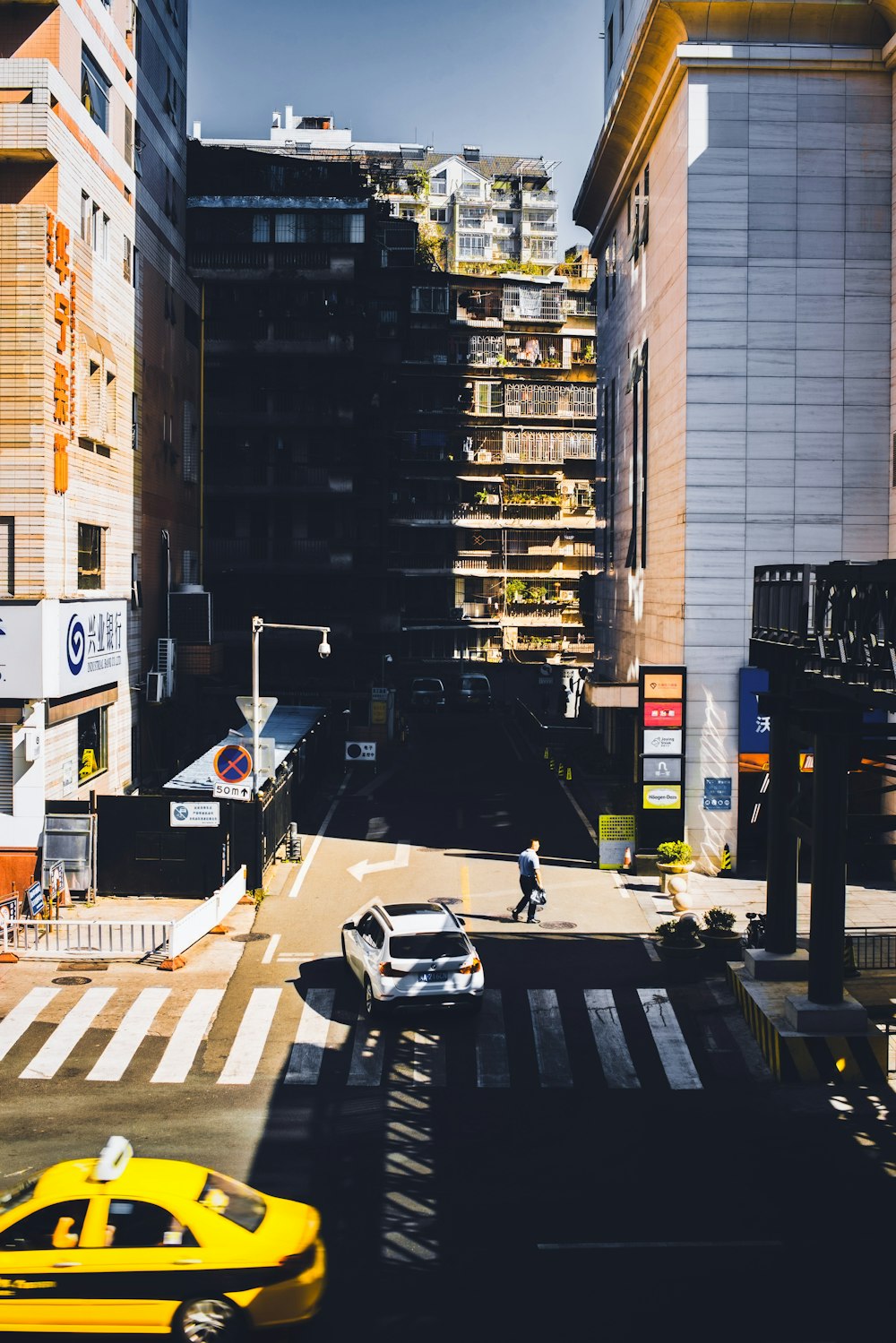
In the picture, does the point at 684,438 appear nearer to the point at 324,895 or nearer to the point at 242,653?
the point at 324,895

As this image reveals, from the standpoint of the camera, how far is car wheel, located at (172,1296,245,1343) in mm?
11484

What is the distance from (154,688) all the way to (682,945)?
71.9ft

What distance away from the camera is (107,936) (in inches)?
1059

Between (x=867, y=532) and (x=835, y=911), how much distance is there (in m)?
16.8

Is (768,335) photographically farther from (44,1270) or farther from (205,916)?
(44,1270)

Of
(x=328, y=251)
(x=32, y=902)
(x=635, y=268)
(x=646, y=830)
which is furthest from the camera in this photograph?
(x=328, y=251)

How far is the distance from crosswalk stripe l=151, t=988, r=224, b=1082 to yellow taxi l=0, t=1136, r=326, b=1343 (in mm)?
7363

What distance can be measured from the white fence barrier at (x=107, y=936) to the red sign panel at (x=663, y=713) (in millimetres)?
11983

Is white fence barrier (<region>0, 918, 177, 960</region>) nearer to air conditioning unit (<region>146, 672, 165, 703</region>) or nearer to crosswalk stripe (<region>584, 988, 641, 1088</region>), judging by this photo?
crosswalk stripe (<region>584, 988, 641, 1088</region>)

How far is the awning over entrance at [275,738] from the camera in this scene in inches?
1357

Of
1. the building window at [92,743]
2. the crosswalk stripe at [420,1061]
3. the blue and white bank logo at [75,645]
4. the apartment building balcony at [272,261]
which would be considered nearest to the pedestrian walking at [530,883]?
the crosswalk stripe at [420,1061]

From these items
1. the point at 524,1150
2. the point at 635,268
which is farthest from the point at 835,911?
the point at 635,268

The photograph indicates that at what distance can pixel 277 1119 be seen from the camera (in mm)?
17672

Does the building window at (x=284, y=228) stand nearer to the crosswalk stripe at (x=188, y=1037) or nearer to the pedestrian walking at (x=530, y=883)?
the pedestrian walking at (x=530, y=883)
